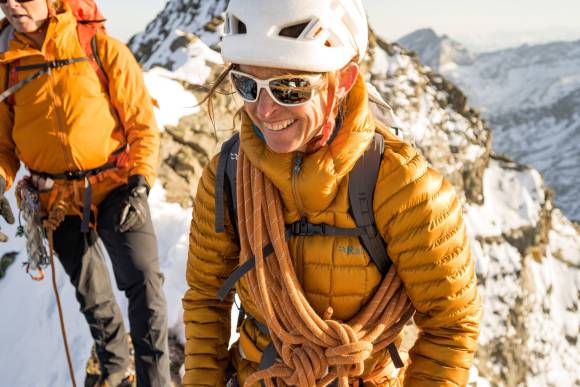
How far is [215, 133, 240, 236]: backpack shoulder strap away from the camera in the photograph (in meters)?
2.14

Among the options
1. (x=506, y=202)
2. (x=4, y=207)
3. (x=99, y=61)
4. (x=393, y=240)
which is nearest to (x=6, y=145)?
(x=4, y=207)

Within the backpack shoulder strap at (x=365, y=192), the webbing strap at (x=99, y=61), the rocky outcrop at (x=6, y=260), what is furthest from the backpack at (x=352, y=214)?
the rocky outcrop at (x=6, y=260)

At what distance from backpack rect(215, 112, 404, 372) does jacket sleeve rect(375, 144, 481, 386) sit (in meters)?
0.04

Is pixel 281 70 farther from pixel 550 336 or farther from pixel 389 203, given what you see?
pixel 550 336

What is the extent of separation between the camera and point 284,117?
73.9 inches

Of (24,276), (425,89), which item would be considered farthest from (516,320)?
(24,276)

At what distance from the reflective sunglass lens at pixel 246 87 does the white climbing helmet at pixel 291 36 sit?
0.07 meters

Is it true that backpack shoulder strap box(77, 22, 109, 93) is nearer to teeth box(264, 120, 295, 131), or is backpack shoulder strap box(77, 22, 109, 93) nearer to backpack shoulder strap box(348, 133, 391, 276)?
teeth box(264, 120, 295, 131)

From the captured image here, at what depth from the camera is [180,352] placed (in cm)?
525

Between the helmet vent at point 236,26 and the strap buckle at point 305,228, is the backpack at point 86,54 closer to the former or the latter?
the helmet vent at point 236,26

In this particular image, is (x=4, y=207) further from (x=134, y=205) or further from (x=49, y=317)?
(x=49, y=317)

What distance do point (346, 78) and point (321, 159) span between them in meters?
0.38

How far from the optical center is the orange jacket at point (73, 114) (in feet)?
12.4

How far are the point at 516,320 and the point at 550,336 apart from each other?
226 cm
